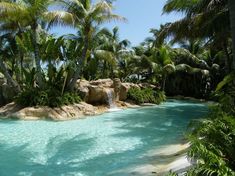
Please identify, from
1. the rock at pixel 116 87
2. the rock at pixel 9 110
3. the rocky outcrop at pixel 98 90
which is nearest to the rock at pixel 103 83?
the rocky outcrop at pixel 98 90

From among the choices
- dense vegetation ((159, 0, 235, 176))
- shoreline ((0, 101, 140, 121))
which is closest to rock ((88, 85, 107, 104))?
shoreline ((0, 101, 140, 121))

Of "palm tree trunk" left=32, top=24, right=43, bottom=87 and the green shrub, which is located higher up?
"palm tree trunk" left=32, top=24, right=43, bottom=87

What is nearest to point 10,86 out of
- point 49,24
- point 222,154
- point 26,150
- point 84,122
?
point 49,24

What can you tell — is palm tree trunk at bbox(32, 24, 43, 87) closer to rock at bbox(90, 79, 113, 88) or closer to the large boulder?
the large boulder

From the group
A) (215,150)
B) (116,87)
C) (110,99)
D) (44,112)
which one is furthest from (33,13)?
(215,150)

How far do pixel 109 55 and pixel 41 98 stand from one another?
8.77 metres

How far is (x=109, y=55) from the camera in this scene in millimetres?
26094

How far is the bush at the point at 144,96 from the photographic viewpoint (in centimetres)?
2711

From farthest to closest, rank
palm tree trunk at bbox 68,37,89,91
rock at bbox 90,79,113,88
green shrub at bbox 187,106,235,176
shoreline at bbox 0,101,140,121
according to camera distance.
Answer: rock at bbox 90,79,113,88
palm tree trunk at bbox 68,37,89,91
shoreline at bbox 0,101,140,121
green shrub at bbox 187,106,235,176

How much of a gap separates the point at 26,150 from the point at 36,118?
283 inches

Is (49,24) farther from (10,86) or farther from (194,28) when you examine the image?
(194,28)

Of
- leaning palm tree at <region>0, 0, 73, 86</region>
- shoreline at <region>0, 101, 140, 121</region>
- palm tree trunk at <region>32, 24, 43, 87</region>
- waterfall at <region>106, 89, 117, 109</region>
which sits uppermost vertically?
leaning palm tree at <region>0, 0, 73, 86</region>

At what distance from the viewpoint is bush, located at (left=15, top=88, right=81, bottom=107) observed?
18.6m

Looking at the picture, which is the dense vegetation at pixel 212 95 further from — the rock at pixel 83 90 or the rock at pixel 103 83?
the rock at pixel 103 83
